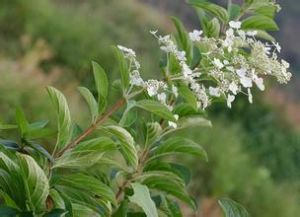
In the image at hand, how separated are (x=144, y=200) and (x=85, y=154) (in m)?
0.10

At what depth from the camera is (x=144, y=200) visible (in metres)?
0.95

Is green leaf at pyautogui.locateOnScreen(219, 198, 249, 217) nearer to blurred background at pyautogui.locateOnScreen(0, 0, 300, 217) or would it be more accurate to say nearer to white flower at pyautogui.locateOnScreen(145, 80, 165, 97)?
white flower at pyautogui.locateOnScreen(145, 80, 165, 97)

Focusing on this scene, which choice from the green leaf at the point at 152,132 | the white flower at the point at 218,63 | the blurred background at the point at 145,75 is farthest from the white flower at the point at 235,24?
the blurred background at the point at 145,75

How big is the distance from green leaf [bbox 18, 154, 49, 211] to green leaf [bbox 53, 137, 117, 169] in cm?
6

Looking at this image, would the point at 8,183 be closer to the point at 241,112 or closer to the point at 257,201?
the point at 257,201

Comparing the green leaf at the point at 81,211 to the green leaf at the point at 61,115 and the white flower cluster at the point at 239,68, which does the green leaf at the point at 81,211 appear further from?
the white flower cluster at the point at 239,68

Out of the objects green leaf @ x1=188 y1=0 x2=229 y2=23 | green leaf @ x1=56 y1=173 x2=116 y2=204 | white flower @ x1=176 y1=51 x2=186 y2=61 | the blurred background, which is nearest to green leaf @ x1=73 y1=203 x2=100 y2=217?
green leaf @ x1=56 y1=173 x2=116 y2=204

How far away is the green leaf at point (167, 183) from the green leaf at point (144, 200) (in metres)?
0.13

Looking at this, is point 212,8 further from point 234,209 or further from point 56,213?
point 56,213

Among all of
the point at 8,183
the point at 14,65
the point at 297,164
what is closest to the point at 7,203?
the point at 8,183

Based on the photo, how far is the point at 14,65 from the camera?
172 inches

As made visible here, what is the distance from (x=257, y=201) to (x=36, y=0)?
243cm

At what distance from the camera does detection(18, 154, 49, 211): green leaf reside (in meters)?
0.86

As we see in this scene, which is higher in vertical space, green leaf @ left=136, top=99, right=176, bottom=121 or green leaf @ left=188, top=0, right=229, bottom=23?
green leaf @ left=188, top=0, right=229, bottom=23
